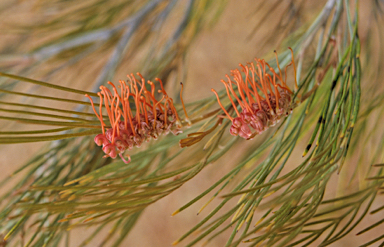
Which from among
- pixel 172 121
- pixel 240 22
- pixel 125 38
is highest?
pixel 240 22

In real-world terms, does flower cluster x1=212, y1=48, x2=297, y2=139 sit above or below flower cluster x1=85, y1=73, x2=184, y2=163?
below

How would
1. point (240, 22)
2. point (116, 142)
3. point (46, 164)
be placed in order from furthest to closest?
point (240, 22), point (46, 164), point (116, 142)

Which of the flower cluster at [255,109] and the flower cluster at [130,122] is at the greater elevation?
the flower cluster at [130,122]

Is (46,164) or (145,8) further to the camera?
(145,8)

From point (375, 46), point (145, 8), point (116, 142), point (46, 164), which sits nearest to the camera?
point (116, 142)

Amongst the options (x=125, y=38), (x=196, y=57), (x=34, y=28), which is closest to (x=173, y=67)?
(x=125, y=38)

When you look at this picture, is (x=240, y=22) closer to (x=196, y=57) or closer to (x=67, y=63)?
(x=196, y=57)

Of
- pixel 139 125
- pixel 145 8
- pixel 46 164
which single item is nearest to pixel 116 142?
pixel 139 125

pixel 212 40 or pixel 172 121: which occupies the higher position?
pixel 212 40

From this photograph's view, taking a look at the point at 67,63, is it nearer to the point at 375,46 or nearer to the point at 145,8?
the point at 145,8
